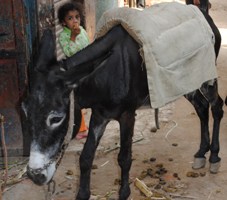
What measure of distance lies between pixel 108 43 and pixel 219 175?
6.17 feet

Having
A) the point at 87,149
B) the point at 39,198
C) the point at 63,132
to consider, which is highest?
the point at 63,132

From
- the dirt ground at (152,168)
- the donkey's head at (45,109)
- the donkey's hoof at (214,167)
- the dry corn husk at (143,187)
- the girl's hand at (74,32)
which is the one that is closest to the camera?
the donkey's head at (45,109)

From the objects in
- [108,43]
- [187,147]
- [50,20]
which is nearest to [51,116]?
[108,43]

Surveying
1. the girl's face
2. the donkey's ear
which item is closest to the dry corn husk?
the donkey's ear

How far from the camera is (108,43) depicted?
3.73 m

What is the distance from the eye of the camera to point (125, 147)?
4.10m

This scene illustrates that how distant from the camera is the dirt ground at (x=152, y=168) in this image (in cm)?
438

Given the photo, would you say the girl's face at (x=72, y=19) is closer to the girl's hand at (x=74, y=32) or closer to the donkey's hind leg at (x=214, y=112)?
the girl's hand at (x=74, y=32)

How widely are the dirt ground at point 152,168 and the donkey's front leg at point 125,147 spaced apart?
142 mm

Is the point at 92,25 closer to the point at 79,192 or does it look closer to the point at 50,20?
the point at 50,20

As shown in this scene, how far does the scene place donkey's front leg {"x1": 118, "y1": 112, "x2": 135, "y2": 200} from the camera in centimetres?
400

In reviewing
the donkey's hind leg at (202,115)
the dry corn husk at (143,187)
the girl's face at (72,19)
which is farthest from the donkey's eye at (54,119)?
the donkey's hind leg at (202,115)

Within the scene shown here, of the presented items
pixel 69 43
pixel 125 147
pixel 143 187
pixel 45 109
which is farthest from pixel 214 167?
pixel 45 109

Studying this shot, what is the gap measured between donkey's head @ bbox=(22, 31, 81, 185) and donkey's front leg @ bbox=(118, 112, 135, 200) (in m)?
0.78
